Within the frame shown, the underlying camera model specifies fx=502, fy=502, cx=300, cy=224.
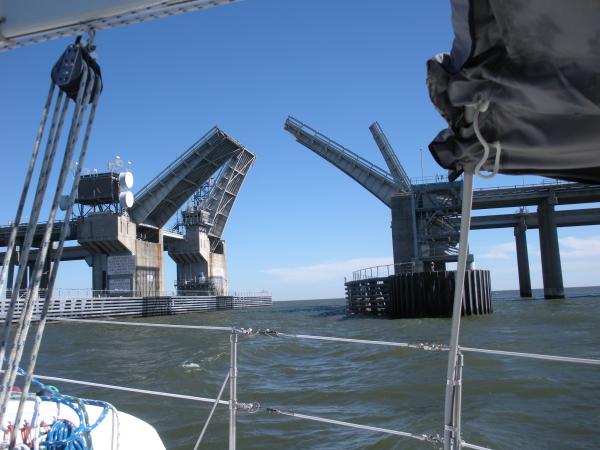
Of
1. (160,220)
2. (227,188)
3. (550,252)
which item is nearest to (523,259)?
(550,252)

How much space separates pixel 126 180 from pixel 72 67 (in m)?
31.1

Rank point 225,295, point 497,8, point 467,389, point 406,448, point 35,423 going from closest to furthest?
point 497,8 → point 35,423 → point 406,448 → point 467,389 → point 225,295

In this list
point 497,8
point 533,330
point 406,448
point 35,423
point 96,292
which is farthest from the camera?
point 96,292

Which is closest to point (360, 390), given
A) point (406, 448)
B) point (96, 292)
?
point (406, 448)

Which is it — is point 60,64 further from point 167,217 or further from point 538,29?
point 167,217

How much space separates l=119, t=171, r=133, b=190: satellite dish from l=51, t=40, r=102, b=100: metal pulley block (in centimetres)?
3066

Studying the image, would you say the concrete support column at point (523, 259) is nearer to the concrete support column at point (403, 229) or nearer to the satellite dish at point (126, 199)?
the concrete support column at point (403, 229)

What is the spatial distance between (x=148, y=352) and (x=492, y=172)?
12.3m

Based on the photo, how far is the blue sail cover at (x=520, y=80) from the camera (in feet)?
4.20

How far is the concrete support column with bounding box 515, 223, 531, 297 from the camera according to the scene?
46.7 meters

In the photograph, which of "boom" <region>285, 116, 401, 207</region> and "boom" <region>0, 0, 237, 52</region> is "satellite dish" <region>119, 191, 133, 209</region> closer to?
"boom" <region>285, 116, 401, 207</region>

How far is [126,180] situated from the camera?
1256 inches

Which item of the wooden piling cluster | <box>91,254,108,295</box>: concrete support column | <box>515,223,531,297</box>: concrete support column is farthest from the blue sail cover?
<box>515,223,531,297</box>: concrete support column

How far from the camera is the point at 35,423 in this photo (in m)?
2.38
